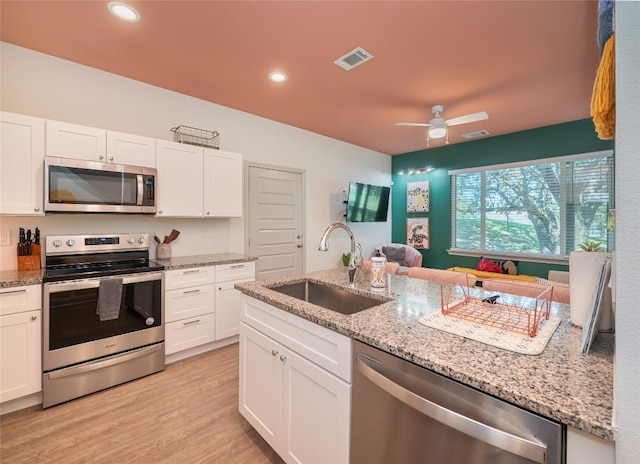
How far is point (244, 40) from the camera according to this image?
2.28 metres

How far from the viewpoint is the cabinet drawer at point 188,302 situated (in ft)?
8.82

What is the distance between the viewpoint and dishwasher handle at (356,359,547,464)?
2.26 feet

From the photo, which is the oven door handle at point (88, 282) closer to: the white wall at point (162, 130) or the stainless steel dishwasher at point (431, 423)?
the white wall at point (162, 130)

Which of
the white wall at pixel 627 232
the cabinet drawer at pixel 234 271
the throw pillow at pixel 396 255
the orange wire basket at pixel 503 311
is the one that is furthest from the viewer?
the throw pillow at pixel 396 255

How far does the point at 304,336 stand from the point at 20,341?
2.13 metres

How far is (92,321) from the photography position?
2262 mm

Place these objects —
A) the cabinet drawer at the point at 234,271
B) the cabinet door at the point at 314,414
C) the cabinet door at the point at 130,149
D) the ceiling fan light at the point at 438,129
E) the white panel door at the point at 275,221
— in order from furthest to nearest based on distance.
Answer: the white panel door at the point at 275,221 → the ceiling fan light at the point at 438,129 → the cabinet drawer at the point at 234,271 → the cabinet door at the point at 130,149 → the cabinet door at the point at 314,414

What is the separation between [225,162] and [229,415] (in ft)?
8.09

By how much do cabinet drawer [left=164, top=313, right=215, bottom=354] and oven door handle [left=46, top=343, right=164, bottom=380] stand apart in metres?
0.11

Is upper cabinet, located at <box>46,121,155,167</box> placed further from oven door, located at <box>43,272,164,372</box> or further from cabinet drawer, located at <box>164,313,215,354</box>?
cabinet drawer, located at <box>164,313,215,354</box>

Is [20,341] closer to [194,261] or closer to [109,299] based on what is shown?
[109,299]

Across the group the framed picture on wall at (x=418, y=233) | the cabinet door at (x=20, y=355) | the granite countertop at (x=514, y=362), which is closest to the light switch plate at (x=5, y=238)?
the cabinet door at (x=20, y=355)

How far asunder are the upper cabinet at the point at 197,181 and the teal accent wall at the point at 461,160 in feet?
12.7

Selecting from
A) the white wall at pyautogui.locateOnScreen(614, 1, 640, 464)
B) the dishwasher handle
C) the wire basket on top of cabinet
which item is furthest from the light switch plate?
the white wall at pyautogui.locateOnScreen(614, 1, 640, 464)
